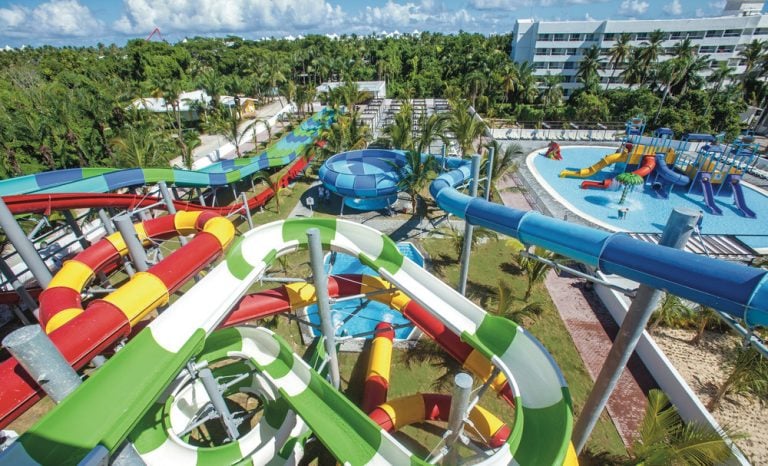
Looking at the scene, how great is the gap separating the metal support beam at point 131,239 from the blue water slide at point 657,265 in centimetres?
937

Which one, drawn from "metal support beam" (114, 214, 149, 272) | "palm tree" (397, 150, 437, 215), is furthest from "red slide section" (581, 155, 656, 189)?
"metal support beam" (114, 214, 149, 272)

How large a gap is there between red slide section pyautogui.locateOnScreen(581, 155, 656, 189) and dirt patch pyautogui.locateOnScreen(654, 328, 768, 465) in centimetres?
1602

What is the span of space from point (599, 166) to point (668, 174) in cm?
455

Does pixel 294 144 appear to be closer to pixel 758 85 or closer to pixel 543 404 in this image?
pixel 543 404

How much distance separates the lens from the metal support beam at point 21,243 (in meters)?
9.92

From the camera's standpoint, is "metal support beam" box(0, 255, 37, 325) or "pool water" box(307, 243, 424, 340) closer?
"metal support beam" box(0, 255, 37, 325)

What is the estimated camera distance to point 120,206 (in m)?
14.7

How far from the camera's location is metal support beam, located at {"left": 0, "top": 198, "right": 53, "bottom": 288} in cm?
992

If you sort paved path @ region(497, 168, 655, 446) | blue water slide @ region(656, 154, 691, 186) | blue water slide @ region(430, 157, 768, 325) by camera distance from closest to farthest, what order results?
blue water slide @ region(430, 157, 768, 325), paved path @ region(497, 168, 655, 446), blue water slide @ region(656, 154, 691, 186)

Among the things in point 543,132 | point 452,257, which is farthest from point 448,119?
point 543,132

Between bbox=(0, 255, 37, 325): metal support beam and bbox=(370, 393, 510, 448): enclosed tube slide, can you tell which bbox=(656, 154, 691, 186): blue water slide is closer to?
bbox=(370, 393, 510, 448): enclosed tube slide

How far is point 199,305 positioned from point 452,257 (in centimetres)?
1399

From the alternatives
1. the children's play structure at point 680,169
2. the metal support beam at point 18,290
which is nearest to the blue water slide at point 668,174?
the children's play structure at point 680,169

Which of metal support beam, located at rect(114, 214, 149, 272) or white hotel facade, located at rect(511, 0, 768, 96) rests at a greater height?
white hotel facade, located at rect(511, 0, 768, 96)
